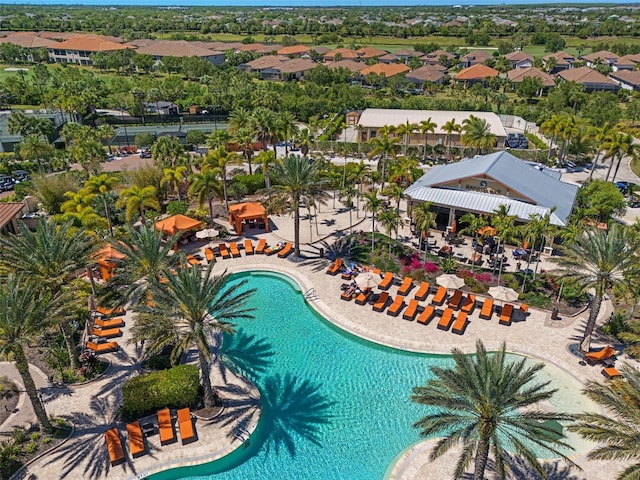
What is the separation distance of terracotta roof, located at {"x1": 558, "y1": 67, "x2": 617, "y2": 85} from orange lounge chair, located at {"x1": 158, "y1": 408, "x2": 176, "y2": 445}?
101 meters

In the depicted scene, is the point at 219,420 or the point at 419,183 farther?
the point at 419,183

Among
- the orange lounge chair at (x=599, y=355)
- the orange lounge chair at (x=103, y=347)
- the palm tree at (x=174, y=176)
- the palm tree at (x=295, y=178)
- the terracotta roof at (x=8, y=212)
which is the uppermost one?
the palm tree at (x=295, y=178)

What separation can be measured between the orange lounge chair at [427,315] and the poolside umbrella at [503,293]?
4008 mm

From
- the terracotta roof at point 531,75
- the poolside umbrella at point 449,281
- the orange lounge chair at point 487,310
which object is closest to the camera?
the orange lounge chair at point 487,310

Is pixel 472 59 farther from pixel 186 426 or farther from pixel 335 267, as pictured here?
pixel 186 426

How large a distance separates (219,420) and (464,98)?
8342 cm

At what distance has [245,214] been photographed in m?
39.3

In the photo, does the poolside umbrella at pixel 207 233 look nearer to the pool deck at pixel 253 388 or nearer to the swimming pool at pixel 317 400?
the pool deck at pixel 253 388

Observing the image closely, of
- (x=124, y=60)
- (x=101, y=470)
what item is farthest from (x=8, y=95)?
(x=101, y=470)

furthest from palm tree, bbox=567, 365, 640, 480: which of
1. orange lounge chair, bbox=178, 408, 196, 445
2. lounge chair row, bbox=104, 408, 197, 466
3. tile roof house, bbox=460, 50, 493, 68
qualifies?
tile roof house, bbox=460, 50, 493, 68

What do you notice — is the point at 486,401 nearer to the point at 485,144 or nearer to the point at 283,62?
the point at 485,144

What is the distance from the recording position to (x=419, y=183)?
41375mm

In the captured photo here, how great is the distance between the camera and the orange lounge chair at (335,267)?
3319 centimetres

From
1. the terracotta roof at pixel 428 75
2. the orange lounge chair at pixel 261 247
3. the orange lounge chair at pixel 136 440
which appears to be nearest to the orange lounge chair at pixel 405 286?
the orange lounge chair at pixel 261 247
